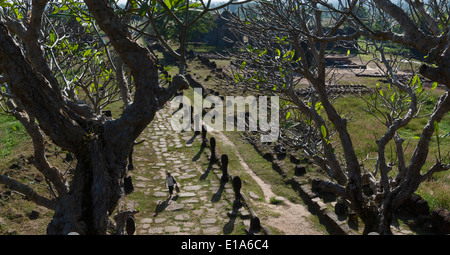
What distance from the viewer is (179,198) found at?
1090 cm

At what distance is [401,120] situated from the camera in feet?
20.7

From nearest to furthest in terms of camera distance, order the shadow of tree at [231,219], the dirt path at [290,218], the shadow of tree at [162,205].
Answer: the shadow of tree at [231,219]
the dirt path at [290,218]
the shadow of tree at [162,205]

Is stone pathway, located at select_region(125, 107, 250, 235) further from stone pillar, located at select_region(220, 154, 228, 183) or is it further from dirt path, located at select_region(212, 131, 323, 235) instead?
dirt path, located at select_region(212, 131, 323, 235)

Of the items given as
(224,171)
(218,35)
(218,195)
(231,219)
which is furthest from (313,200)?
(218,35)

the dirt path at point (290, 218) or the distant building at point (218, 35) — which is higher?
the distant building at point (218, 35)

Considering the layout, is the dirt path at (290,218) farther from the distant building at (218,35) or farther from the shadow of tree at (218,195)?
the distant building at (218,35)

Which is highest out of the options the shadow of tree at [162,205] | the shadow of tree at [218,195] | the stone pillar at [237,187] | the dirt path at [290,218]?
the stone pillar at [237,187]

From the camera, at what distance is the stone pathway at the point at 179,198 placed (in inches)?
368

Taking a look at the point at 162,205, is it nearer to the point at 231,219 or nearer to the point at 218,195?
the point at 218,195

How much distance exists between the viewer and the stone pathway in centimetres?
935

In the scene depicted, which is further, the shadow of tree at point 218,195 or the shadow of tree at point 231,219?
the shadow of tree at point 218,195

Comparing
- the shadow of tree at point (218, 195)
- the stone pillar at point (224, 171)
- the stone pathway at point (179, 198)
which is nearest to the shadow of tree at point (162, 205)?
the stone pathway at point (179, 198)

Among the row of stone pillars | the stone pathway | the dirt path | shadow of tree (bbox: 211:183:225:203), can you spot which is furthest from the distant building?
the dirt path
